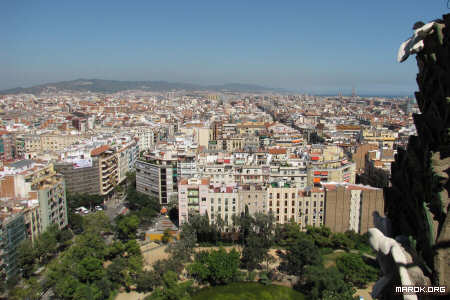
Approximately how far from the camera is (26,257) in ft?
49.8

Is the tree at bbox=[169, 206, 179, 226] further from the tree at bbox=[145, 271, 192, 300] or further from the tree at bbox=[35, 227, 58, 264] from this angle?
the tree at bbox=[145, 271, 192, 300]

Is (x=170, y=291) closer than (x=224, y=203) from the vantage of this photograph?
Yes

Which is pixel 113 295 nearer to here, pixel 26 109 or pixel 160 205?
pixel 160 205

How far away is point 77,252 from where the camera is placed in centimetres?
1558

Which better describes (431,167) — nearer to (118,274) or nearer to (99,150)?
(118,274)

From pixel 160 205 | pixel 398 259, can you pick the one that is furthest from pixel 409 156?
pixel 160 205

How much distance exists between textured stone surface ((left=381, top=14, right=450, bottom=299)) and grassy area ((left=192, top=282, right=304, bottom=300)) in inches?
499

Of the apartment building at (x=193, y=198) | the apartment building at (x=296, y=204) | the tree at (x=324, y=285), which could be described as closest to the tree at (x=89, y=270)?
the apartment building at (x=193, y=198)

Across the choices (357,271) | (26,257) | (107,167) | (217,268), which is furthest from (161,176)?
(357,271)

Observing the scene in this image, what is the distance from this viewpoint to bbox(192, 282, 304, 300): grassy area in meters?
14.5

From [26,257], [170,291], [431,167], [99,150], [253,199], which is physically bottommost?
[170,291]

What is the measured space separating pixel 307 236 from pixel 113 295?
8.72m

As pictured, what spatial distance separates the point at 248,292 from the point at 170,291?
3.19 m

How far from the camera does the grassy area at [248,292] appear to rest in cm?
1445
